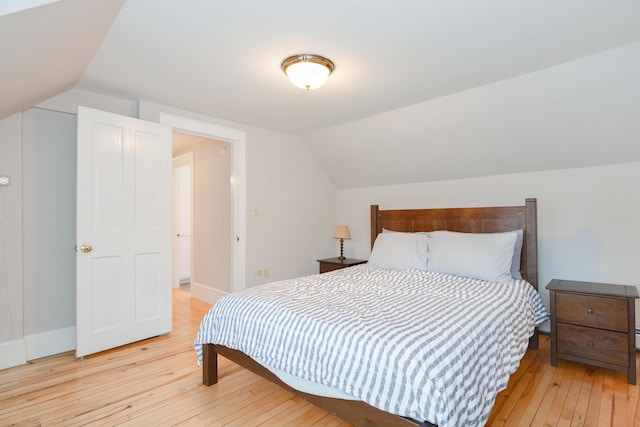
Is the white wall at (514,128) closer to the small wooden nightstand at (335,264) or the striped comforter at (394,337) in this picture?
the small wooden nightstand at (335,264)

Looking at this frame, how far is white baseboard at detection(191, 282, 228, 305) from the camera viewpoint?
4.25 metres

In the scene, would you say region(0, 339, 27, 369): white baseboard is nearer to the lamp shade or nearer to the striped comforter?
the striped comforter

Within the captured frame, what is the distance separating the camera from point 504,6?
1.70m

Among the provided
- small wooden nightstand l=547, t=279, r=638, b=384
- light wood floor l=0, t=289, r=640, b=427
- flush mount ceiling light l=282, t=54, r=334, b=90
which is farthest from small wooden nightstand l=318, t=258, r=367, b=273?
flush mount ceiling light l=282, t=54, r=334, b=90

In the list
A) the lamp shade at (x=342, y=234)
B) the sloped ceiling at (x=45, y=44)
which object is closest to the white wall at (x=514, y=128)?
the lamp shade at (x=342, y=234)

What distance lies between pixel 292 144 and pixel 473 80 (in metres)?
2.34

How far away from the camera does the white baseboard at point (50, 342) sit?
261 cm

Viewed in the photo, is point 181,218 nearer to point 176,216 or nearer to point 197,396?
point 176,216

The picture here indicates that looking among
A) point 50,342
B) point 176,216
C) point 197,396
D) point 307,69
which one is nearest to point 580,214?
point 307,69

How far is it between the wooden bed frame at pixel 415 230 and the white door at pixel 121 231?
3.67 feet

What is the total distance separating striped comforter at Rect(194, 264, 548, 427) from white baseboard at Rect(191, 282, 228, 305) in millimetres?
2005

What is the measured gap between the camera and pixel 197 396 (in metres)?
2.10

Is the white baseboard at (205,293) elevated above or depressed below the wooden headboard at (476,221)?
below

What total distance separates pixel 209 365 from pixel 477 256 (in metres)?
2.29
